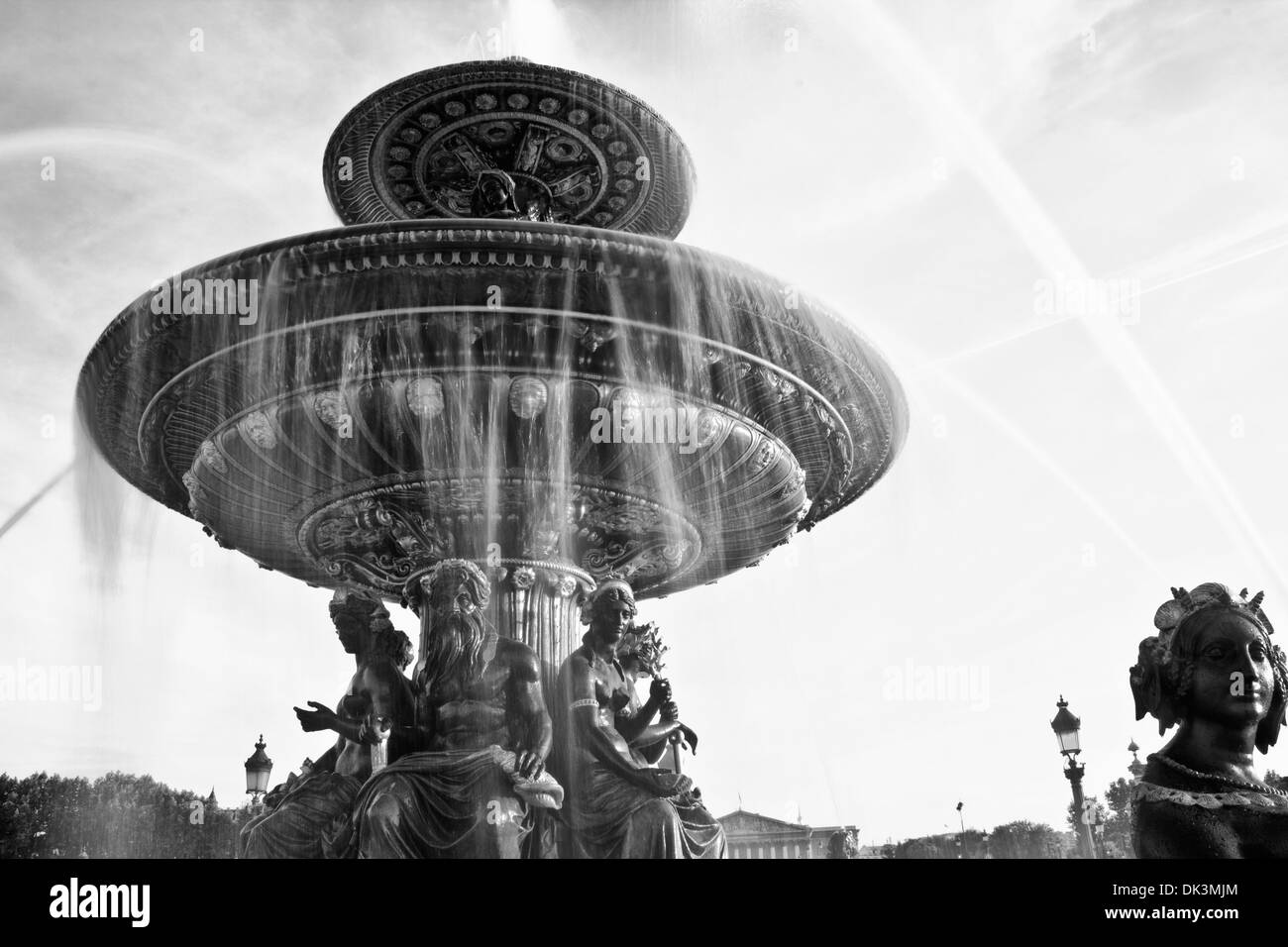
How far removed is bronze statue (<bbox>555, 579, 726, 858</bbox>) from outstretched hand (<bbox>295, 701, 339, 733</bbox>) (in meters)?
1.25

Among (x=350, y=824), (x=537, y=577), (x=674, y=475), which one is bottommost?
(x=350, y=824)

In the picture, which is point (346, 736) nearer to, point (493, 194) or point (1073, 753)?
point (493, 194)

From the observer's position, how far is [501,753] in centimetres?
636

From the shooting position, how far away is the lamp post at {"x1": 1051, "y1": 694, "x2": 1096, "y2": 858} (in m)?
11.9

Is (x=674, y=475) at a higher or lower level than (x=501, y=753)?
higher

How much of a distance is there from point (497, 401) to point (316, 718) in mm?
2043

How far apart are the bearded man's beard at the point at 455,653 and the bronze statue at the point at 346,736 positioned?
40cm

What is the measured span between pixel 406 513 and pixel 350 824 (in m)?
2.14

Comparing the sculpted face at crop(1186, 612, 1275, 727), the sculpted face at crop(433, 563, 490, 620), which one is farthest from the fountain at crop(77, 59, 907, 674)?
the sculpted face at crop(1186, 612, 1275, 727)

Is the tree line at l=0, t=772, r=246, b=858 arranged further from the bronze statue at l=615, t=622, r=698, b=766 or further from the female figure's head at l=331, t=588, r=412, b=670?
the bronze statue at l=615, t=622, r=698, b=766

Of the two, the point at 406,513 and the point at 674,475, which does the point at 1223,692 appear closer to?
the point at 674,475

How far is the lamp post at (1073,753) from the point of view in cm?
1185
